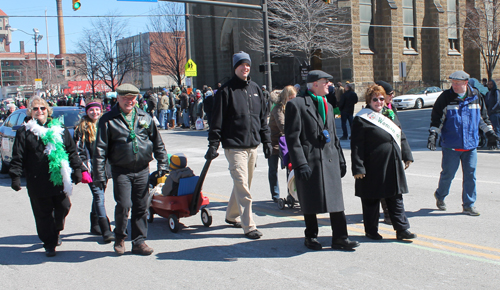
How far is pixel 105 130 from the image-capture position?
524cm

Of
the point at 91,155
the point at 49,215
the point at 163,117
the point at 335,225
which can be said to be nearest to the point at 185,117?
the point at 163,117

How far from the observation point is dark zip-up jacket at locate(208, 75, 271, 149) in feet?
18.9

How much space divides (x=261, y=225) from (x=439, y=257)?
2.34 metres

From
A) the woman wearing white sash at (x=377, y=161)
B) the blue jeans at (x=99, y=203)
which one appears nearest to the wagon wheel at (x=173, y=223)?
the blue jeans at (x=99, y=203)

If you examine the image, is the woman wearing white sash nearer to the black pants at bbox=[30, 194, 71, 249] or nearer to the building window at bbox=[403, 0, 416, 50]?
the black pants at bbox=[30, 194, 71, 249]

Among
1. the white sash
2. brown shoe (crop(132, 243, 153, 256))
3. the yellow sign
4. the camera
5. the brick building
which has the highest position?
the brick building

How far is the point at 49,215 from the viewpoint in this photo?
18.5 feet

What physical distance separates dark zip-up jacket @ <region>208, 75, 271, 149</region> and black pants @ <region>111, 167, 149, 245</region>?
0.93 m

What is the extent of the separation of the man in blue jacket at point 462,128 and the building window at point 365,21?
101 feet

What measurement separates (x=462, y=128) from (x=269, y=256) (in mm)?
3115

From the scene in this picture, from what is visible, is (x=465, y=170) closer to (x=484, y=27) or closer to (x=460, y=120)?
(x=460, y=120)

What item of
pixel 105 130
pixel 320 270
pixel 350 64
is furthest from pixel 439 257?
pixel 350 64

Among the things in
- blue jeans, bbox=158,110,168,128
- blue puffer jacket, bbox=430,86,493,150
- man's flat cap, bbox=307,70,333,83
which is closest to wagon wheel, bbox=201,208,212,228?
man's flat cap, bbox=307,70,333,83

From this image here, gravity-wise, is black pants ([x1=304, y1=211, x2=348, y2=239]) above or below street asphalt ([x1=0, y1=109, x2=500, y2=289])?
above
